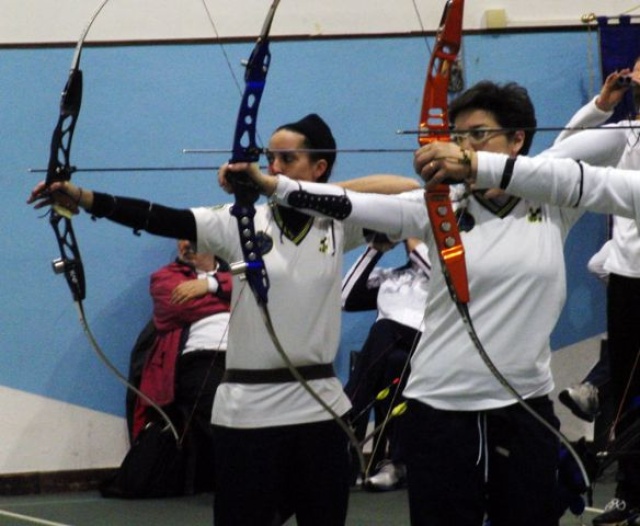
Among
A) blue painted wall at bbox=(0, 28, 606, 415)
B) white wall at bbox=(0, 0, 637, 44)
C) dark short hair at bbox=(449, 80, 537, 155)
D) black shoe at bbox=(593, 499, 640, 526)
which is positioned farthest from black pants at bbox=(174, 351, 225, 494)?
dark short hair at bbox=(449, 80, 537, 155)

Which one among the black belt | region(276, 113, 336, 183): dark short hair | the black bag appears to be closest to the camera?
the black belt

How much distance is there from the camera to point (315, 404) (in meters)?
2.48

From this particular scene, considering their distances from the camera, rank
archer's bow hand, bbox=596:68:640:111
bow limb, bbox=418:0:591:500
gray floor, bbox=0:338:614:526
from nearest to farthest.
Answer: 1. bow limb, bbox=418:0:591:500
2. archer's bow hand, bbox=596:68:640:111
3. gray floor, bbox=0:338:614:526

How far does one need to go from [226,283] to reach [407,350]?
617 millimetres

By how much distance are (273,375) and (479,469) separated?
455 millimetres

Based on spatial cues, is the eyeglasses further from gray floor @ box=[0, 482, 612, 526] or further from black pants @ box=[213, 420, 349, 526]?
gray floor @ box=[0, 482, 612, 526]

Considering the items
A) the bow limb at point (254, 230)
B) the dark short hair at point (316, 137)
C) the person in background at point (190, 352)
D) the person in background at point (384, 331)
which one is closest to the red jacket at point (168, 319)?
the person in background at point (190, 352)

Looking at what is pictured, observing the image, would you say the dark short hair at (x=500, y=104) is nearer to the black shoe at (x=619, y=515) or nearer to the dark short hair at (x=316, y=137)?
the dark short hair at (x=316, y=137)

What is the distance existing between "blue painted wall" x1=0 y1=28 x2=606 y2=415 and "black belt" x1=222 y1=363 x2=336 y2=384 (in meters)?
2.26

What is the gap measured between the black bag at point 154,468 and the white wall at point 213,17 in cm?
133

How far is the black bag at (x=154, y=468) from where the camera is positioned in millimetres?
4543

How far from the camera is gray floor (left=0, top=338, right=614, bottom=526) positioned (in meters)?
4.07

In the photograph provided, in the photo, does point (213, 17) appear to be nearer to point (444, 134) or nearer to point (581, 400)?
point (581, 400)

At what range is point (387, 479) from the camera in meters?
4.50
